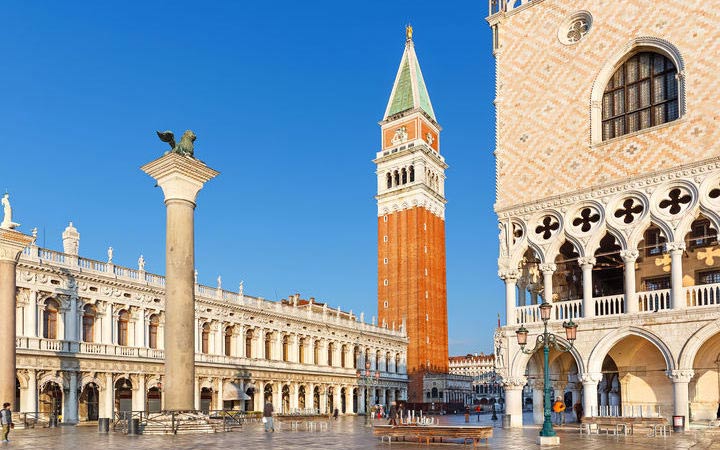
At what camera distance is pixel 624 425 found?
2438cm

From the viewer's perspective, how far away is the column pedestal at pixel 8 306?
86.5 ft

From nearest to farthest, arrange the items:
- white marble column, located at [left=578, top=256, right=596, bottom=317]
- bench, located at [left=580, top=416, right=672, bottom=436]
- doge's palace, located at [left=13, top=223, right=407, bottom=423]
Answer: bench, located at [left=580, top=416, right=672, bottom=436]
white marble column, located at [left=578, top=256, right=596, bottom=317]
doge's palace, located at [left=13, top=223, right=407, bottom=423]

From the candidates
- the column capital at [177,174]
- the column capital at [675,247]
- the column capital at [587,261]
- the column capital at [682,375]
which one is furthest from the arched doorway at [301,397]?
the column capital at [675,247]

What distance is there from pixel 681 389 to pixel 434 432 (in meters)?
9.71

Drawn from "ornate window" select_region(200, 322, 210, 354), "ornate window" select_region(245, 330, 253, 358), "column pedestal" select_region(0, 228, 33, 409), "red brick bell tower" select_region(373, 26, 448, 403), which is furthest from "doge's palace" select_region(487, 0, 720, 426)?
"red brick bell tower" select_region(373, 26, 448, 403)

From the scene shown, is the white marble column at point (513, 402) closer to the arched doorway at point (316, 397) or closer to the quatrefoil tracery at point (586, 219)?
the quatrefoil tracery at point (586, 219)

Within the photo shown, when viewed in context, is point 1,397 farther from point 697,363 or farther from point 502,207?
point 697,363

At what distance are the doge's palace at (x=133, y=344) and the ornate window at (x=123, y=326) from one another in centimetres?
6

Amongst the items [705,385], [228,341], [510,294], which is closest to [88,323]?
[228,341]

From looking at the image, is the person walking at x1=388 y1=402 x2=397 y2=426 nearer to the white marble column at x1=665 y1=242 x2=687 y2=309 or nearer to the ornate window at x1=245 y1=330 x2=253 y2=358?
the white marble column at x1=665 y1=242 x2=687 y2=309

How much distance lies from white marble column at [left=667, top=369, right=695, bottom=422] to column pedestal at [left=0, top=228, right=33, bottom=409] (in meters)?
22.9

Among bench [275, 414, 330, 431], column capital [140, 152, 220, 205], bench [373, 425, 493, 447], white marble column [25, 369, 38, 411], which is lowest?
bench [275, 414, 330, 431]

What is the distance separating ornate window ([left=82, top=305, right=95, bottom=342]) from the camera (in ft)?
142

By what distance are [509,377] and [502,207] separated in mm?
6861
